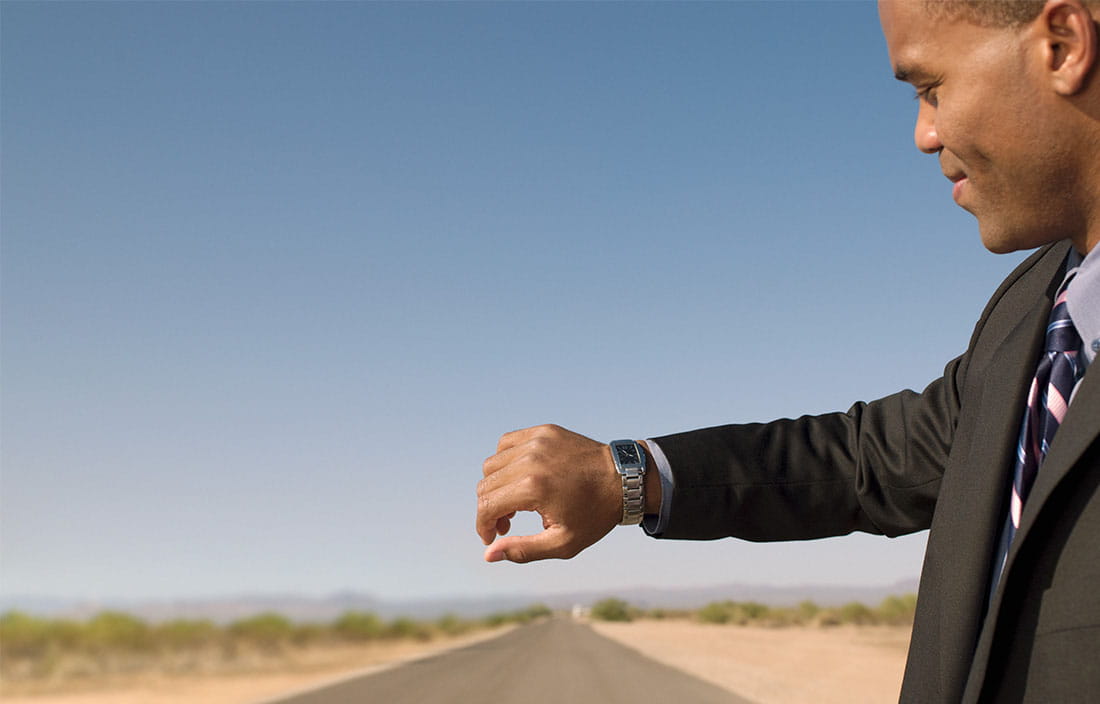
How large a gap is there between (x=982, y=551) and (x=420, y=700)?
54.1ft

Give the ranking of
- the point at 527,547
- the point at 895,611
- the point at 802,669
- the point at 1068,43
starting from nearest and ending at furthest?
the point at 1068,43, the point at 527,547, the point at 802,669, the point at 895,611

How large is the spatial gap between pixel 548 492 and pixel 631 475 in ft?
0.58

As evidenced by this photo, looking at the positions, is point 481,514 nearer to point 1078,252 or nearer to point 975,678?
point 975,678

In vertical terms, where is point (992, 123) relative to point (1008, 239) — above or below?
above

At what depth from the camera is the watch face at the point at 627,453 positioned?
178 centimetres

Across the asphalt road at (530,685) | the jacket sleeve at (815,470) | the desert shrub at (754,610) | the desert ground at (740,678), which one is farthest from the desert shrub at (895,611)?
the jacket sleeve at (815,470)

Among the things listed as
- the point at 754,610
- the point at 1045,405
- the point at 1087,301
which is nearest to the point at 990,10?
the point at 1087,301

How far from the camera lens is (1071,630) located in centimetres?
122

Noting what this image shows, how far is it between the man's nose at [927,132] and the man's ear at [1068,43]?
0.68ft

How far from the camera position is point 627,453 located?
1.80 m

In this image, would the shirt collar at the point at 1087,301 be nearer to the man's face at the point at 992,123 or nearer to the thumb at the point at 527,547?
the man's face at the point at 992,123

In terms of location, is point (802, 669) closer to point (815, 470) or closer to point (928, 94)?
point (815, 470)

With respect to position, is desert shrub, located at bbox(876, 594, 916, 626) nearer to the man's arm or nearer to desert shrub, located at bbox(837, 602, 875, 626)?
desert shrub, located at bbox(837, 602, 875, 626)

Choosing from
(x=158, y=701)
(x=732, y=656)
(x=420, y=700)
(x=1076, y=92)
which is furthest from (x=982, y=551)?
(x=732, y=656)
